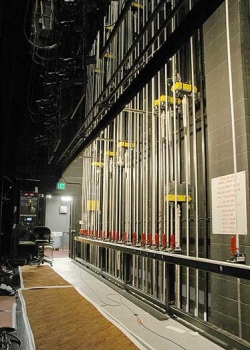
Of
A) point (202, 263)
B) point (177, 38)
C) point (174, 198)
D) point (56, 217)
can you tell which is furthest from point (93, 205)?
point (56, 217)

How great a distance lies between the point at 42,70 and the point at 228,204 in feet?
16.5

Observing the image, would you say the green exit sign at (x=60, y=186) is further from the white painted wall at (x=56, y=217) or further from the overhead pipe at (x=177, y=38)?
the overhead pipe at (x=177, y=38)

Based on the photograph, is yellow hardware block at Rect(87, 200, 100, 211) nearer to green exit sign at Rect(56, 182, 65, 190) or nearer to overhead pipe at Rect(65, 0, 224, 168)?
green exit sign at Rect(56, 182, 65, 190)

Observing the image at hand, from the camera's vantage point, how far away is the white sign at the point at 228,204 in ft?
9.39

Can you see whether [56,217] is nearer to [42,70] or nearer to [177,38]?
[42,70]

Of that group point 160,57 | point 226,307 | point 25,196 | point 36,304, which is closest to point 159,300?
point 226,307

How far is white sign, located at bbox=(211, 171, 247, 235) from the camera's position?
2.86 m

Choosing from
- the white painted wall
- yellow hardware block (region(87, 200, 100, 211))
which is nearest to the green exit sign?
yellow hardware block (region(87, 200, 100, 211))

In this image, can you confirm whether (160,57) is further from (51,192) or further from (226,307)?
(51,192)

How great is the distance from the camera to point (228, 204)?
305cm

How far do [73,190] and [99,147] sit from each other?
318cm

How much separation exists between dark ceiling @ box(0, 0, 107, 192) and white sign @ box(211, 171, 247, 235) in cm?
252

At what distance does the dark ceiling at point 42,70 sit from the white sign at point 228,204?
99.2 inches

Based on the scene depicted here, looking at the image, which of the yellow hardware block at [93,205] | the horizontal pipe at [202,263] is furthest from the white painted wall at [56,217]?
the horizontal pipe at [202,263]
